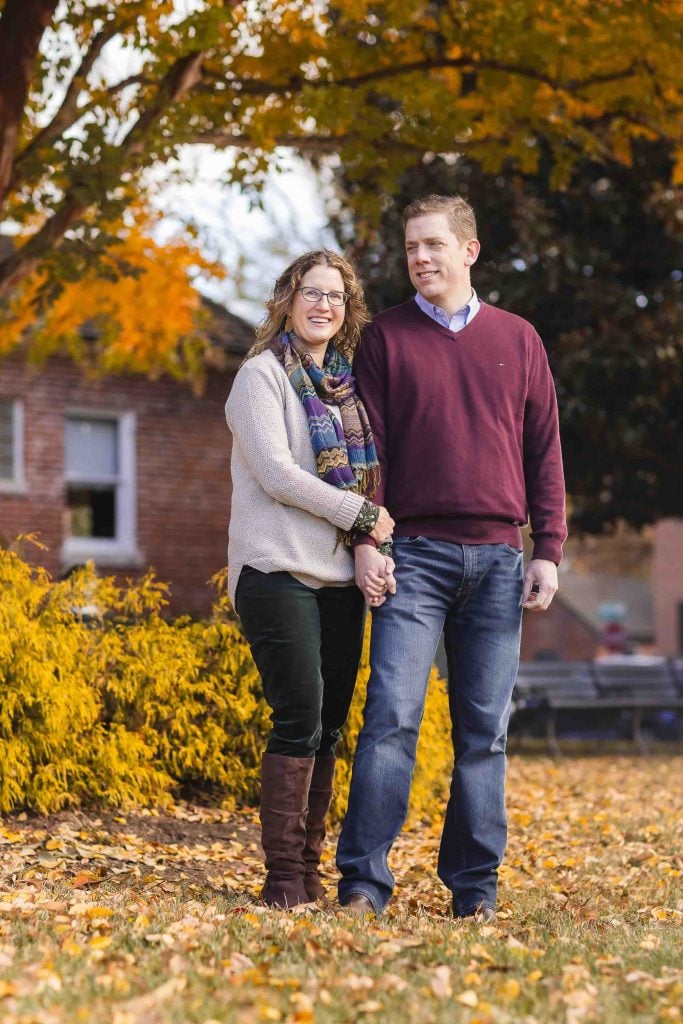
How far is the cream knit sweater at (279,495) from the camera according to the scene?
4.32 m

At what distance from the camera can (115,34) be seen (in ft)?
28.9

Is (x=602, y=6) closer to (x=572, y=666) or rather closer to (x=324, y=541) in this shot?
(x=324, y=541)

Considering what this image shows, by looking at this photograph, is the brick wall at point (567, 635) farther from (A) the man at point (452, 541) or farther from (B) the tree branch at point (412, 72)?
(A) the man at point (452, 541)

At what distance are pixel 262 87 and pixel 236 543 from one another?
18.4 ft

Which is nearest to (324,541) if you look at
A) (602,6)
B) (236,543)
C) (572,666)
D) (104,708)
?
(236,543)

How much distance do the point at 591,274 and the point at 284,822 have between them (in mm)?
10885

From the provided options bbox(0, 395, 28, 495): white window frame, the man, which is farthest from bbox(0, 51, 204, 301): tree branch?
bbox(0, 395, 28, 495): white window frame

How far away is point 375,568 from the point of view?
4.32m

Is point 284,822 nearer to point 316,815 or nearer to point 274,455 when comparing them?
point 316,815

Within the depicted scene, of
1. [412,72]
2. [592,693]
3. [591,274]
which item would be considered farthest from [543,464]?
[592,693]

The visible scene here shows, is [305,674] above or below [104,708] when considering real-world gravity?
above

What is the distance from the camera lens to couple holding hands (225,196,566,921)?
4375 mm

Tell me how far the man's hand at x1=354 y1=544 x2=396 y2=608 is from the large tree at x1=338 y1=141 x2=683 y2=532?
967cm

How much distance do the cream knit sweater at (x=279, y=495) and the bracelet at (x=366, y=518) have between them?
0.02m
